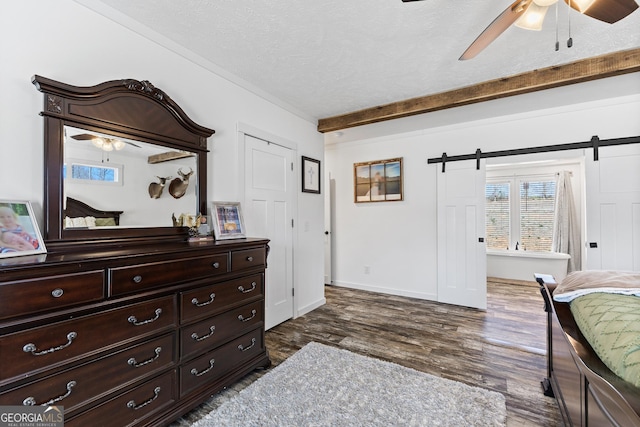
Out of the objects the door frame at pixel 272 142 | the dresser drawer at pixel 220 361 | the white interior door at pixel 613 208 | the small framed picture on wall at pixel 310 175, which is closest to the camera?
the dresser drawer at pixel 220 361

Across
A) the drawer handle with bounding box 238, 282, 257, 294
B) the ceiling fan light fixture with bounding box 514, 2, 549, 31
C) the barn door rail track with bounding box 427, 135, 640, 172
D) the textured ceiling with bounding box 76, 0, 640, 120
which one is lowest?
the drawer handle with bounding box 238, 282, 257, 294

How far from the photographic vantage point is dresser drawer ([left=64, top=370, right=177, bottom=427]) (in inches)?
51.0

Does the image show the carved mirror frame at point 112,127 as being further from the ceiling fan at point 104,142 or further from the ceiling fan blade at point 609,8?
the ceiling fan blade at point 609,8

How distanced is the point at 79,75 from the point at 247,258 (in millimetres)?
1542

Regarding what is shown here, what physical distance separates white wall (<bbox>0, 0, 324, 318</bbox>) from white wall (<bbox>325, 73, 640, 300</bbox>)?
7.32 ft

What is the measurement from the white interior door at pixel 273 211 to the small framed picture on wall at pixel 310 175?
25cm

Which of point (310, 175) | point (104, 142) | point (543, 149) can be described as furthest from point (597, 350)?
point (543, 149)

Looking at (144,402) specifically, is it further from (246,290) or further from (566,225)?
(566,225)

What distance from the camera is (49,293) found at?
116cm

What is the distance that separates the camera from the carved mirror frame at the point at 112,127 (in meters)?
1.48

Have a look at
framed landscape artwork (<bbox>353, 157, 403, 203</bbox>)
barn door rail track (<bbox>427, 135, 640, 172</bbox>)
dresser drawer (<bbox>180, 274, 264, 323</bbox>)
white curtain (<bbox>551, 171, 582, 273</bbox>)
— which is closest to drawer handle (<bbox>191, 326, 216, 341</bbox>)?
dresser drawer (<bbox>180, 274, 264, 323</bbox>)

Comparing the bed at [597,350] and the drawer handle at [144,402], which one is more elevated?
the bed at [597,350]

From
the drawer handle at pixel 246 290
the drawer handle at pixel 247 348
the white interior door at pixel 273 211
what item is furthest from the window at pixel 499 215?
the drawer handle at pixel 247 348

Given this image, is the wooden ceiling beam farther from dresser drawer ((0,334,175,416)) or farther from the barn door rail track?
dresser drawer ((0,334,175,416))
